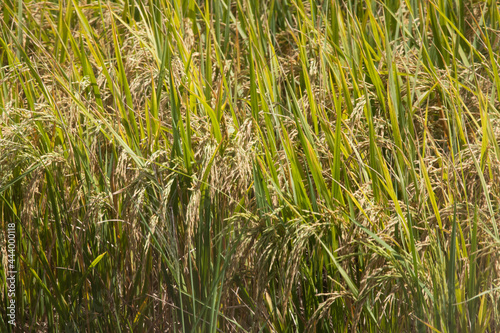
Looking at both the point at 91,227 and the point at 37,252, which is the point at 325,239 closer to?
the point at 91,227

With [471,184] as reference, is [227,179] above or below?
above

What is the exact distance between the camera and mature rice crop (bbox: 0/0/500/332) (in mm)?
1251

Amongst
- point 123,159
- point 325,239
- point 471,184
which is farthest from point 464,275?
point 123,159

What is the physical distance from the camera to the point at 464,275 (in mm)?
1169

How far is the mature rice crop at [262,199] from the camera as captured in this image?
49.3 inches

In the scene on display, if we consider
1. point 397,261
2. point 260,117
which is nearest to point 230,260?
point 397,261

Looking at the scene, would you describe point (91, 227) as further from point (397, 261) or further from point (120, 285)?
point (397, 261)

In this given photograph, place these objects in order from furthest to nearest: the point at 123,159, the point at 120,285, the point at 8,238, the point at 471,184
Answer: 1. the point at 8,238
2. the point at 120,285
3. the point at 123,159
4. the point at 471,184

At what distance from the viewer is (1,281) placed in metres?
1.91

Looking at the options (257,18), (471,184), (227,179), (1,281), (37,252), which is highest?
(257,18)

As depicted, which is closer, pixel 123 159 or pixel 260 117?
pixel 123 159

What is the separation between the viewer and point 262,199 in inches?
55.9

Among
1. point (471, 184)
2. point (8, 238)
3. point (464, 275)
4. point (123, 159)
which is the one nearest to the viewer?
point (464, 275)

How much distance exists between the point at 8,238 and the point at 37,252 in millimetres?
192
